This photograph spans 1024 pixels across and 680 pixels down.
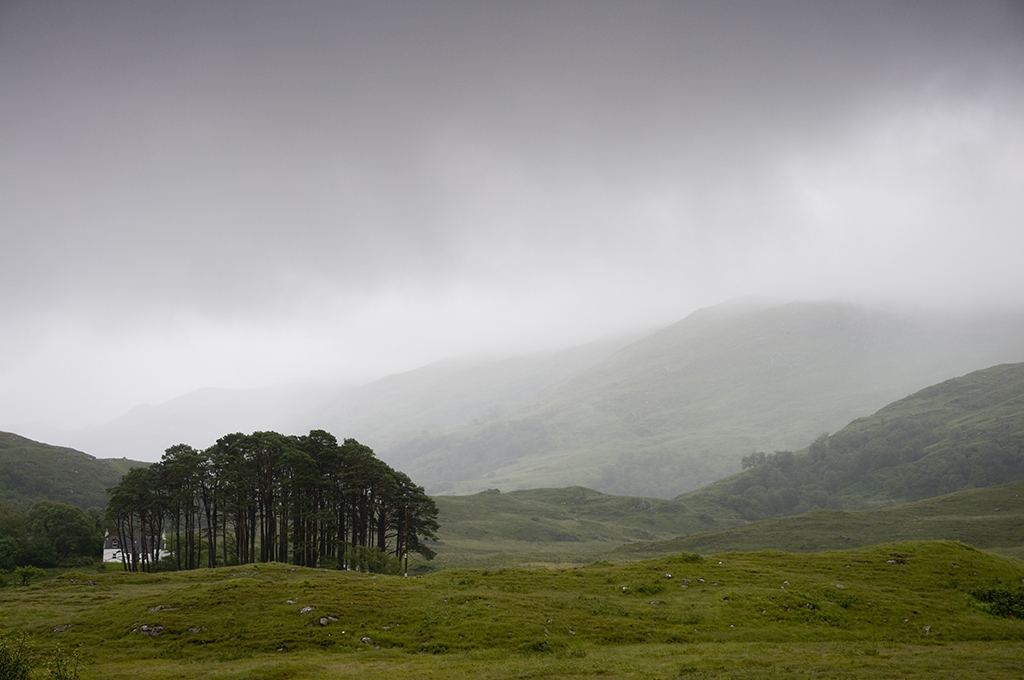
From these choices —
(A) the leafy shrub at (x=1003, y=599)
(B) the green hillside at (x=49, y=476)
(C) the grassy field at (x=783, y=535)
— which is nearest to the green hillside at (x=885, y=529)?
(C) the grassy field at (x=783, y=535)

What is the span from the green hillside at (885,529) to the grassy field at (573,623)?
90.3 metres

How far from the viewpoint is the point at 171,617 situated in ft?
122

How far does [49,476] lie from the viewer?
155 metres

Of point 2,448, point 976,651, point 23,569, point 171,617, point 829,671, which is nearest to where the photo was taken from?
point 829,671

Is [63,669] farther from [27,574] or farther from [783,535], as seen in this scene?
[783,535]

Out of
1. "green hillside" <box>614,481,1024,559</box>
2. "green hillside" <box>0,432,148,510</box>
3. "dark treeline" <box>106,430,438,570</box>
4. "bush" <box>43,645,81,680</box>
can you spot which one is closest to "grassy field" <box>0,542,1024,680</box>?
"bush" <box>43,645,81,680</box>

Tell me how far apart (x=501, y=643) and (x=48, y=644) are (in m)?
29.6

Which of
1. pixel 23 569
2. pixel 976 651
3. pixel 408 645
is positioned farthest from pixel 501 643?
pixel 23 569

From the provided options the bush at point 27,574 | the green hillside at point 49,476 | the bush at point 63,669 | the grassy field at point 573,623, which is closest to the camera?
the bush at point 63,669

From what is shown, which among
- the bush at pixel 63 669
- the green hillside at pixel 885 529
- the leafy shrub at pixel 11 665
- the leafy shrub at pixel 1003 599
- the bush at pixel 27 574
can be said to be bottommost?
the green hillside at pixel 885 529

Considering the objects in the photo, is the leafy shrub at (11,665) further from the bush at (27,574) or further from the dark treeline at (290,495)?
the bush at (27,574)

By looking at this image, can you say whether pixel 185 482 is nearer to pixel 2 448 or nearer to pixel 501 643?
pixel 501 643

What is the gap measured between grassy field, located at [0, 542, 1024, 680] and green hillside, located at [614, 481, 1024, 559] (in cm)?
9029

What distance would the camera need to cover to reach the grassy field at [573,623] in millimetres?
28453
